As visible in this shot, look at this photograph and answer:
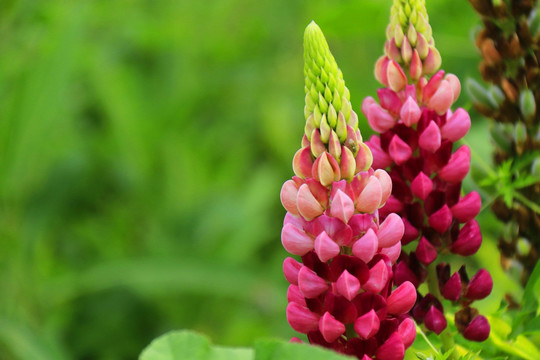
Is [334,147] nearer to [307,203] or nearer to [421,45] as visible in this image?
[307,203]

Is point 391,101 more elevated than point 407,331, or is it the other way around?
point 391,101

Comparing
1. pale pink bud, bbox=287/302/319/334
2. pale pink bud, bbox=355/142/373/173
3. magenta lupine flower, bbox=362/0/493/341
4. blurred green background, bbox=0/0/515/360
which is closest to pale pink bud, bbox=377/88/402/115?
magenta lupine flower, bbox=362/0/493/341

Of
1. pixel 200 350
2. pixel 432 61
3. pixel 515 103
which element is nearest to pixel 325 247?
pixel 200 350

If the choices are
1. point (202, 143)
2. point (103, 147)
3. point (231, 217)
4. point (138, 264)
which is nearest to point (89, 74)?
point (103, 147)

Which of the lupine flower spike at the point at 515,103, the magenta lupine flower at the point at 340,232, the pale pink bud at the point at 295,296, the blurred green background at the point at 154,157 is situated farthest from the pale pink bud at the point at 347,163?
the blurred green background at the point at 154,157

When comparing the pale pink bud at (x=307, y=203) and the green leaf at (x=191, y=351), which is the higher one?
the pale pink bud at (x=307, y=203)

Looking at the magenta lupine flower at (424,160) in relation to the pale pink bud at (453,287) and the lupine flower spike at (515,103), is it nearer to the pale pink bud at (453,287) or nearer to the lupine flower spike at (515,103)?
the pale pink bud at (453,287)

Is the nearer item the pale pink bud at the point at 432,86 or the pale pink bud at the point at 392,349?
the pale pink bud at the point at 392,349
